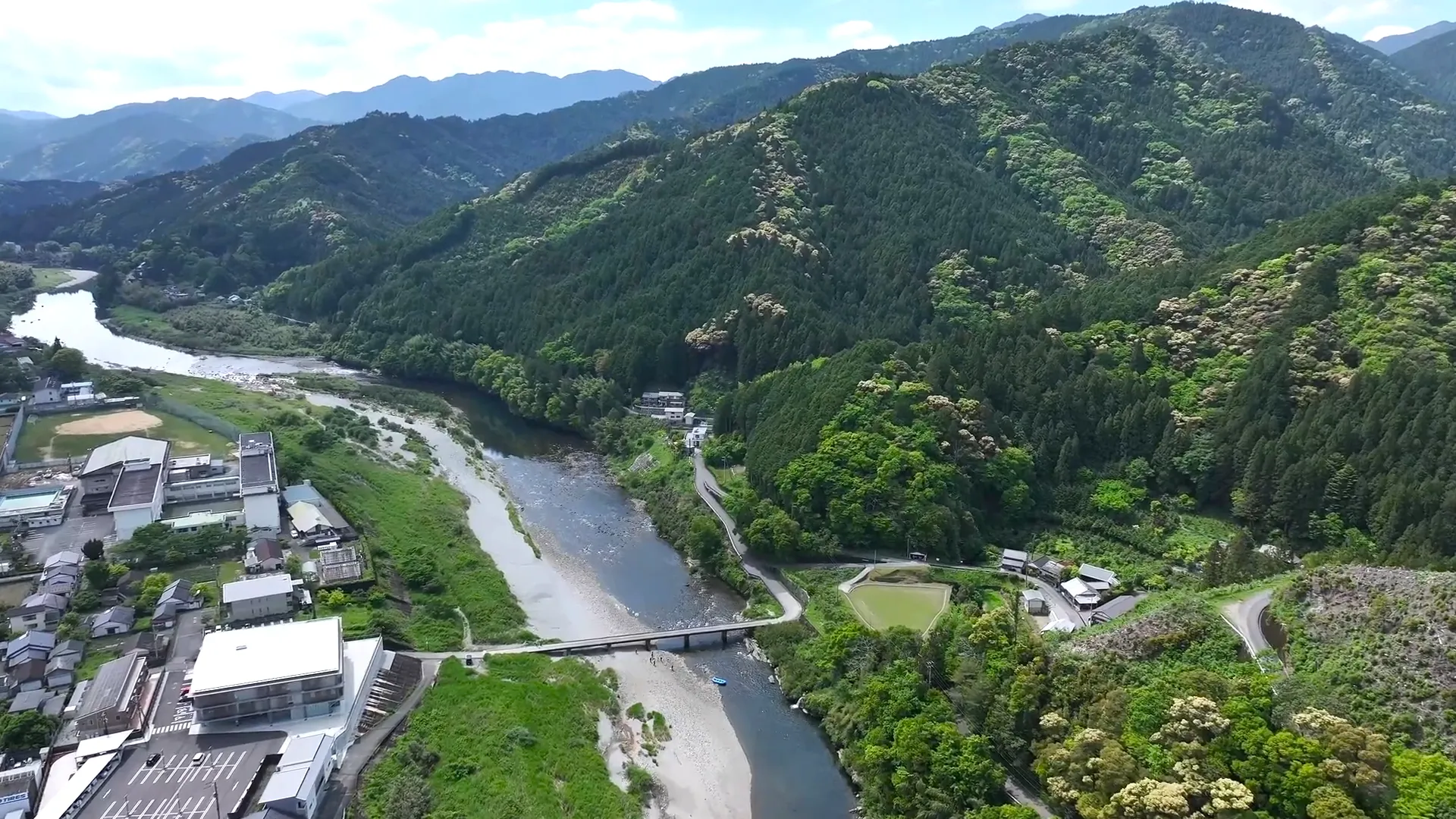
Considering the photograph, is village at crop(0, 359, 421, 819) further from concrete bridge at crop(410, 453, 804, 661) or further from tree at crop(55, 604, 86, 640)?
concrete bridge at crop(410, 453, 804, 661)

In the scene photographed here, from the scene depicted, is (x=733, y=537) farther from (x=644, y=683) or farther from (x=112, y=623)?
(x=112, y=623)

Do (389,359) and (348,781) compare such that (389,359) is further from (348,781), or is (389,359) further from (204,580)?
(348,781)

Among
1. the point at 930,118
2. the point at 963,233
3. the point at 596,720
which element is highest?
the point at 930,118

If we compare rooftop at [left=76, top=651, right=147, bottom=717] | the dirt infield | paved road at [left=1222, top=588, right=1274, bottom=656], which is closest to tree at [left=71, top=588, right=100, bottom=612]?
rooftop at [left=76, top=651, right=147, bottom=717]

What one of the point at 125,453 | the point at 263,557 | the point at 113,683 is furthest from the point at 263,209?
the point at 113,683

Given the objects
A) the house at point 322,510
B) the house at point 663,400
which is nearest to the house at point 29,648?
the house at point 322,510

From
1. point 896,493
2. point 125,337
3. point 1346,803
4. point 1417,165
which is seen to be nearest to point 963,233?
point 896,493
